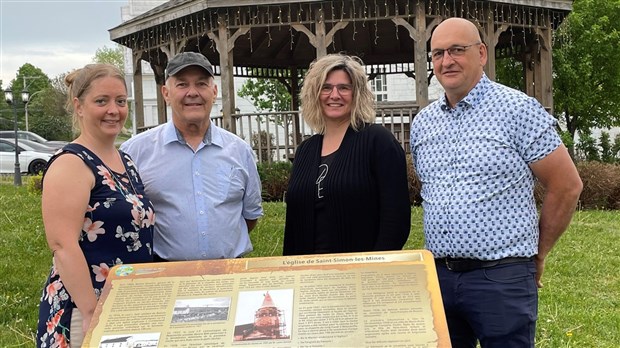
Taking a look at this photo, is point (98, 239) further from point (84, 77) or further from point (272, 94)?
point (272, 94)

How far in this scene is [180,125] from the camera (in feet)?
12.3

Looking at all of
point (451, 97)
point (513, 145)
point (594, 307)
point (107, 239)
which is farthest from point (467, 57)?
point (594, 307)

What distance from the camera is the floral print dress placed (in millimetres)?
3156

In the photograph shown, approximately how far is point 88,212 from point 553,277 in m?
6.19

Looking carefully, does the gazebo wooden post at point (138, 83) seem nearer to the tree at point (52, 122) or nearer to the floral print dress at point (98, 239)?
the floral print dress at point (98, 239)

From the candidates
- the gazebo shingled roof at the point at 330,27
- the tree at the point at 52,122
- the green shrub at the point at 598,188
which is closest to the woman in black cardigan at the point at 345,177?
the gazebo shingled roof at the point at 330,27

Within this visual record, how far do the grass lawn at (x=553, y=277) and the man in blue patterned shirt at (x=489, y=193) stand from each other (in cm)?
267

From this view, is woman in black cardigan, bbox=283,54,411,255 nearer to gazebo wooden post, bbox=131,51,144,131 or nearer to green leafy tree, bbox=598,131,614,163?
gazebo wooden post, bbox=131,51,144,131

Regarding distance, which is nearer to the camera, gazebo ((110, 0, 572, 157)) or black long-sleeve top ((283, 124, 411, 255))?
black long-sleeve top ((283, 124, 411, 255))

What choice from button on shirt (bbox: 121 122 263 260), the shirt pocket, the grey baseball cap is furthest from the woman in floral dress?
the shirt pocket

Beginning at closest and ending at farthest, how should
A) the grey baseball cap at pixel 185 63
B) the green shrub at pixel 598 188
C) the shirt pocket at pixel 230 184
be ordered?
the grey baseball cap at pixel 185 63
the shirt pocket at pixel 230 184
the green shrub at pixel 598 188

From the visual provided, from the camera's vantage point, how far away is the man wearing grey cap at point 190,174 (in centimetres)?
366

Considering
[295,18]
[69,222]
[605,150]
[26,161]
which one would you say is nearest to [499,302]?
[69,222]

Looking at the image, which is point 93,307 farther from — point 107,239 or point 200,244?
point 200,244
